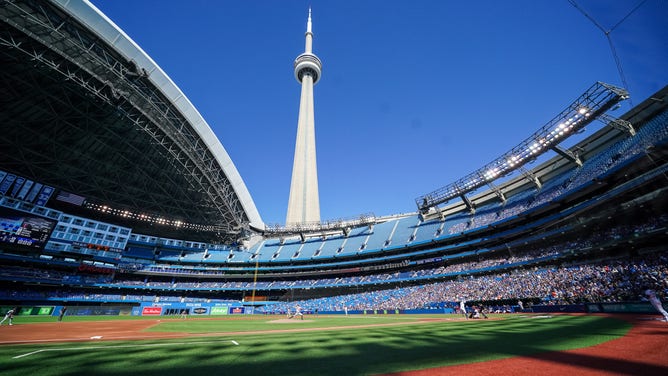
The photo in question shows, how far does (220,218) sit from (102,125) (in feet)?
83.1

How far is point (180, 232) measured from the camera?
64.4m

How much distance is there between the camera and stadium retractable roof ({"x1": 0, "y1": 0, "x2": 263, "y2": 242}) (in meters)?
26.1

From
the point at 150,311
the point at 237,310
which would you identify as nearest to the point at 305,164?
the point at 237,310

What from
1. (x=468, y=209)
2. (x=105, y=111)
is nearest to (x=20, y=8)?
(x=105, y=111)

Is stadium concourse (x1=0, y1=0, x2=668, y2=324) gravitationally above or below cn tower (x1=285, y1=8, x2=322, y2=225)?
below

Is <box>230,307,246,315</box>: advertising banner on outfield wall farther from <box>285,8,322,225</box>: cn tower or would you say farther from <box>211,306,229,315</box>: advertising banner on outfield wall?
<box>285,8,322,225</box>: cn tower

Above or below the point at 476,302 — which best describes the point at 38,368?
below

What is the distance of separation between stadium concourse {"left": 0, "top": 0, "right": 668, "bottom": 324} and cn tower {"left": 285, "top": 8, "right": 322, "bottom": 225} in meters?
16.8

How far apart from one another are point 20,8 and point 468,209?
2387 inches

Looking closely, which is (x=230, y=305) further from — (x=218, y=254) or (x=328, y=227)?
(x=328, y=227)

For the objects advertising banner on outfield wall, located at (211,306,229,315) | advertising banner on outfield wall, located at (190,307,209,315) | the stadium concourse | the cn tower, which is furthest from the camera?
the cn tower

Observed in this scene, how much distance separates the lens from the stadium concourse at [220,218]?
82.3 ft

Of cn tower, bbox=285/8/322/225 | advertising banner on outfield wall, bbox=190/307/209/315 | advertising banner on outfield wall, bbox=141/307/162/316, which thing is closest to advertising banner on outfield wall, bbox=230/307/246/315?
advertising banner on outfield wall, bbox=190/307/209/315

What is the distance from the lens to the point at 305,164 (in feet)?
299
